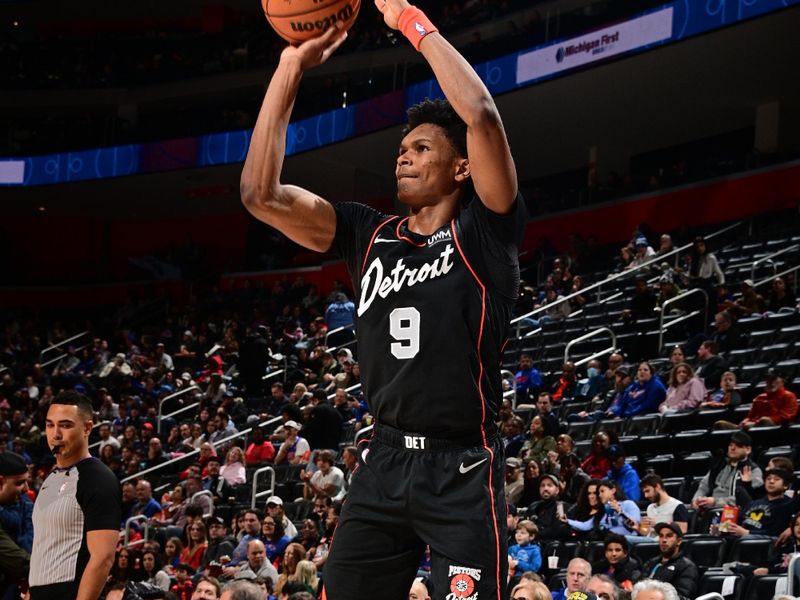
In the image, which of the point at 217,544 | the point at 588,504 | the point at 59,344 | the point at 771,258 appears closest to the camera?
the point at 588,504

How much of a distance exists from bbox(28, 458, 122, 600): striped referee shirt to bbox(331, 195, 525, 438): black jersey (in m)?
1.82

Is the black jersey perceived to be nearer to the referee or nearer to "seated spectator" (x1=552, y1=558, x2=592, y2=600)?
the referee

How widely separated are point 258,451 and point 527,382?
3355 millimetres

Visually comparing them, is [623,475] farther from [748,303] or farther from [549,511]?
[748,303]

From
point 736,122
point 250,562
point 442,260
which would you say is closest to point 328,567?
point 442,260

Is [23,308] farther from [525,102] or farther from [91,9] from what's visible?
[525,102]

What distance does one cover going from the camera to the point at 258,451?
13.9 m

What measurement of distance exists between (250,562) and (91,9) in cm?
2246

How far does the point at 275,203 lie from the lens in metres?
3.18

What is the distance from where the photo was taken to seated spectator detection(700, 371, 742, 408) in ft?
34.8

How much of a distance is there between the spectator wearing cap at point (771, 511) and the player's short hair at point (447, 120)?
5743 millimetres

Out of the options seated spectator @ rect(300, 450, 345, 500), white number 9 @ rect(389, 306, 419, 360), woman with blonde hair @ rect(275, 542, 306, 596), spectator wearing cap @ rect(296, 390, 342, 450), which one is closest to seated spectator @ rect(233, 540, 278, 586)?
woman with blonde hair @ rect(275, 542, 306, 596)

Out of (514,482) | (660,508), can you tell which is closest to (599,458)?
(514,482)

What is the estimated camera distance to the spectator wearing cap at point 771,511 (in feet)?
26.8
